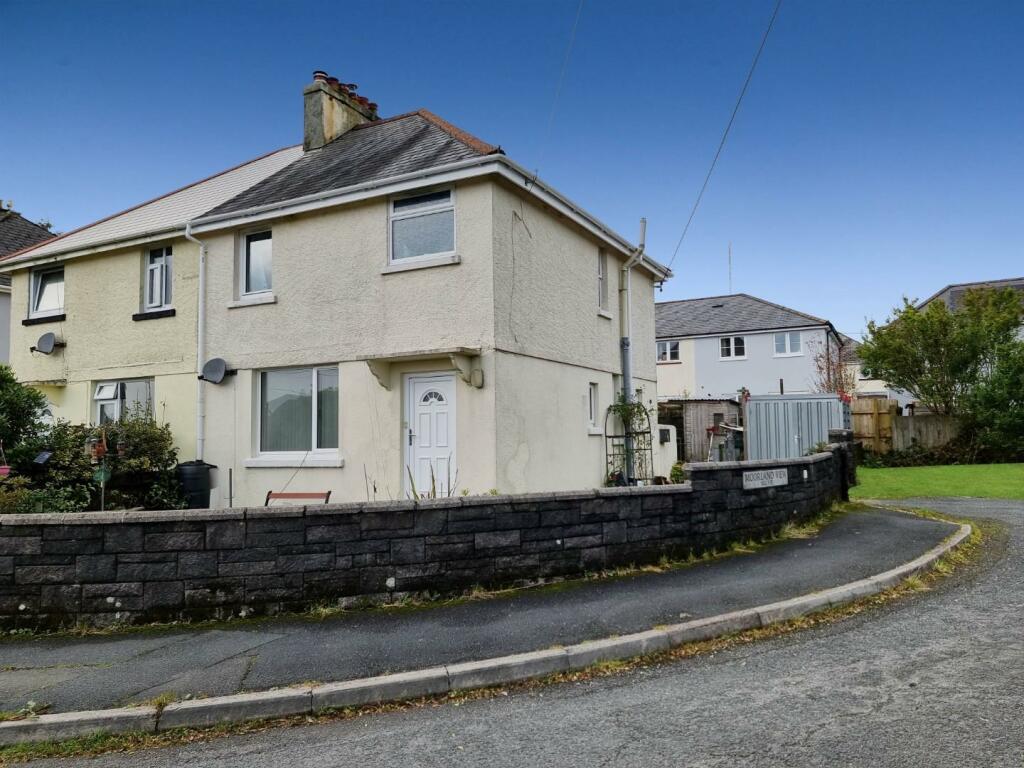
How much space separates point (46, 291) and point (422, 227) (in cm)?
929

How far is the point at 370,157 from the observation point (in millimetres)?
12000

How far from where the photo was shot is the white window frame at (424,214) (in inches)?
389

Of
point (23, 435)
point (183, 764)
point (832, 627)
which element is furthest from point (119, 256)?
point (832, 627)

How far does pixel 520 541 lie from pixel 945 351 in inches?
832

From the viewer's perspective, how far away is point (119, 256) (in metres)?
13.2

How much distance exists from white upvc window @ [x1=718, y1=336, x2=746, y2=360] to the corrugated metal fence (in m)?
18.9

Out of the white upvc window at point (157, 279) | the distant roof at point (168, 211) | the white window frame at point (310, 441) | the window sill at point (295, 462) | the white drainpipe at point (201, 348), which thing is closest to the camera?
the window sill at point (295, 462)

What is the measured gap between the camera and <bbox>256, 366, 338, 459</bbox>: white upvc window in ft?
35.6

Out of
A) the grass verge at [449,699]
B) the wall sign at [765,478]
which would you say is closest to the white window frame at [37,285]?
the grass verge at [449,699]

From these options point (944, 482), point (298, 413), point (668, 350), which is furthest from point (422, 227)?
point (668, 350)

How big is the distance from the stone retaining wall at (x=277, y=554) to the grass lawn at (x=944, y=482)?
926cm

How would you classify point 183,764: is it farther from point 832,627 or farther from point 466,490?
point 466,490

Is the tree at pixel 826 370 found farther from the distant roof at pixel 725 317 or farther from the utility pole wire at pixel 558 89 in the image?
the utility pole wire at pixel 558 89

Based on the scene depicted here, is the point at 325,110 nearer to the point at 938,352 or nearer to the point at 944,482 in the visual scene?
the point at 944,482
